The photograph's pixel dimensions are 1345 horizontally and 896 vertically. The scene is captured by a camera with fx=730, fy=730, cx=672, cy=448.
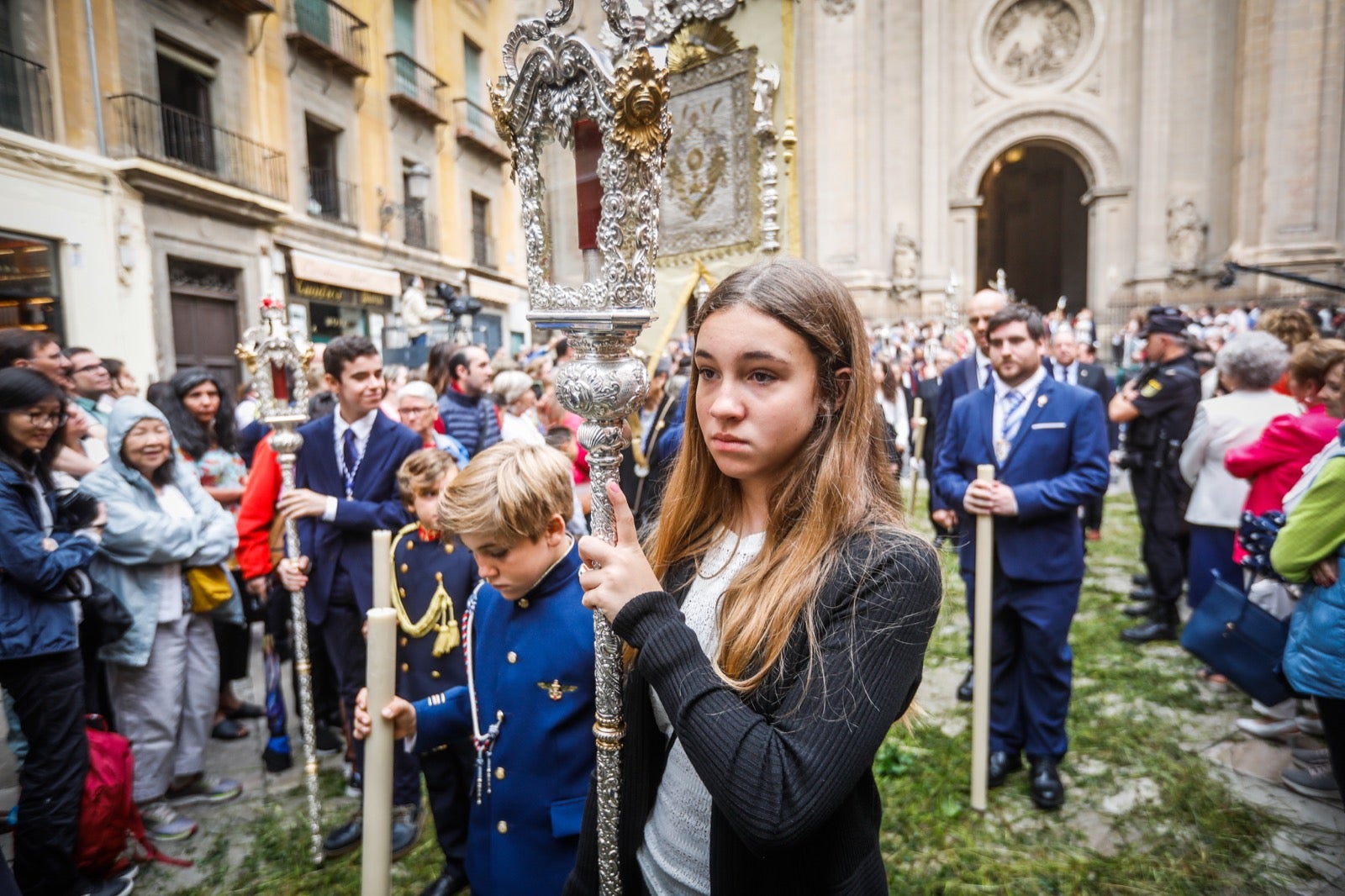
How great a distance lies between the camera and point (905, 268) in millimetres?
21469

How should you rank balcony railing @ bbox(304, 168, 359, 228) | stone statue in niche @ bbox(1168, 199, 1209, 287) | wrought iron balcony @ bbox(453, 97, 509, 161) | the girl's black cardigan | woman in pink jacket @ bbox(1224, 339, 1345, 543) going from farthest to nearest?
stone statue in niche @ bbox(1168, 199, 1209, 287)
wrought iron balcony @ bbox(453, 97, 509, 161)
balcony railing @ bbox(304, 168, 359, 228)
woman in pink jacket @ bbox(1224, 339, 1345, 543)
the girl's black cardigan

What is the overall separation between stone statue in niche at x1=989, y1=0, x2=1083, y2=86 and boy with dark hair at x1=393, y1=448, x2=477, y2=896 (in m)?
24.6

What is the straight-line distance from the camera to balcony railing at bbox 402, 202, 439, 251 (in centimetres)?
1316

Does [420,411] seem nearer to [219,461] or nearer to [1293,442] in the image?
[219,461]

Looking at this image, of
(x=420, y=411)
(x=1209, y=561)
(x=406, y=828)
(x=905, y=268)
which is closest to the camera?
(x=406, y=828)

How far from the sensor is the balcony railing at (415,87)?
1077 centimetres

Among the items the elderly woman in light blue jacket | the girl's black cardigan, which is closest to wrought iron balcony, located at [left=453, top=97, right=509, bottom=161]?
the elderly woman in light blue jacket

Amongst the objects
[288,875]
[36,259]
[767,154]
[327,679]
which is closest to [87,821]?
[288,875]

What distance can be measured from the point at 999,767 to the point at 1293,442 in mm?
2172

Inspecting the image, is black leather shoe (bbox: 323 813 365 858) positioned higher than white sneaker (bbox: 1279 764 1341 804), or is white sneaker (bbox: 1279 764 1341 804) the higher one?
white sneaker (bbox: 1279 764 1341 804)

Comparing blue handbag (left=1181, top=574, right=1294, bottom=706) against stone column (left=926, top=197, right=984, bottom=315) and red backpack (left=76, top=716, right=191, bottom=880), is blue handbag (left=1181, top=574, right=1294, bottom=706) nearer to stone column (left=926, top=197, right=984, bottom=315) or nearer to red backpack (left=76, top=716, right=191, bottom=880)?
red backpack (left=76, top=716, right=191, bottom=880)

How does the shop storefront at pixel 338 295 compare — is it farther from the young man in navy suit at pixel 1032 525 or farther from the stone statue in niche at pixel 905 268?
the stone statue in niche at pixel 905 268

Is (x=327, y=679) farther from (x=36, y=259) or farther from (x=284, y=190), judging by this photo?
(x=284, y=190)

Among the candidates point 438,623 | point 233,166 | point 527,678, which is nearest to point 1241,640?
point 527,678
